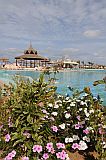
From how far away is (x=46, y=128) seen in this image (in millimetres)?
2998

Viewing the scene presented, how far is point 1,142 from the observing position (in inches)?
127

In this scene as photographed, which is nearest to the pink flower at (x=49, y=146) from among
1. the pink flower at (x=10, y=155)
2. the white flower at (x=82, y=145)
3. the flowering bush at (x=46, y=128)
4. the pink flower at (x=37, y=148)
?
the flowering bush at (x=46, y=128)

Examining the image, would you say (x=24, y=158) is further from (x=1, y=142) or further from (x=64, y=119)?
(x=64, y=119)

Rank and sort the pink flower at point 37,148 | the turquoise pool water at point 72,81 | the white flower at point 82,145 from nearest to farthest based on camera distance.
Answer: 1. the pink flower at point 37,148
2. the white flower at point 82,145
3. the turquoise pool water at point 72,81

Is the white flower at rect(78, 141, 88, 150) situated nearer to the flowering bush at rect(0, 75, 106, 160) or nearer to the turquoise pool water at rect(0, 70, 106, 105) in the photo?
the flowering bush at rect(0, 75, 106, 160)

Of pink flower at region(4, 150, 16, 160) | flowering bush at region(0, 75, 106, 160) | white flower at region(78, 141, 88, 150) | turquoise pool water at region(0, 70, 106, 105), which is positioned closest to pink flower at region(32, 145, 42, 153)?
flowering bush at region(0, 75, 106, 160)

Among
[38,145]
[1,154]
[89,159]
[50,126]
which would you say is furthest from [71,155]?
[1,154]

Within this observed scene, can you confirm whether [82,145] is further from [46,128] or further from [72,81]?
[72,81]

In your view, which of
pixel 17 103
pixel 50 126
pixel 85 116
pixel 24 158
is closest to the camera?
pixel 24 158

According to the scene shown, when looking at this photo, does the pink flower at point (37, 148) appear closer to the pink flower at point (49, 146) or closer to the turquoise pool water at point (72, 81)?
the pink flower at point (49, 146)

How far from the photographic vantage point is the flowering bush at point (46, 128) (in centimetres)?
278

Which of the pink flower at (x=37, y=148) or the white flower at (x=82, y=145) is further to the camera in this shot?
the white flower at (x=82, y=145)

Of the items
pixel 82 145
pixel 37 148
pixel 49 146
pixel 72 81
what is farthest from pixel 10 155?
pixel 72 81

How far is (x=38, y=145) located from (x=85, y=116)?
1.00m
